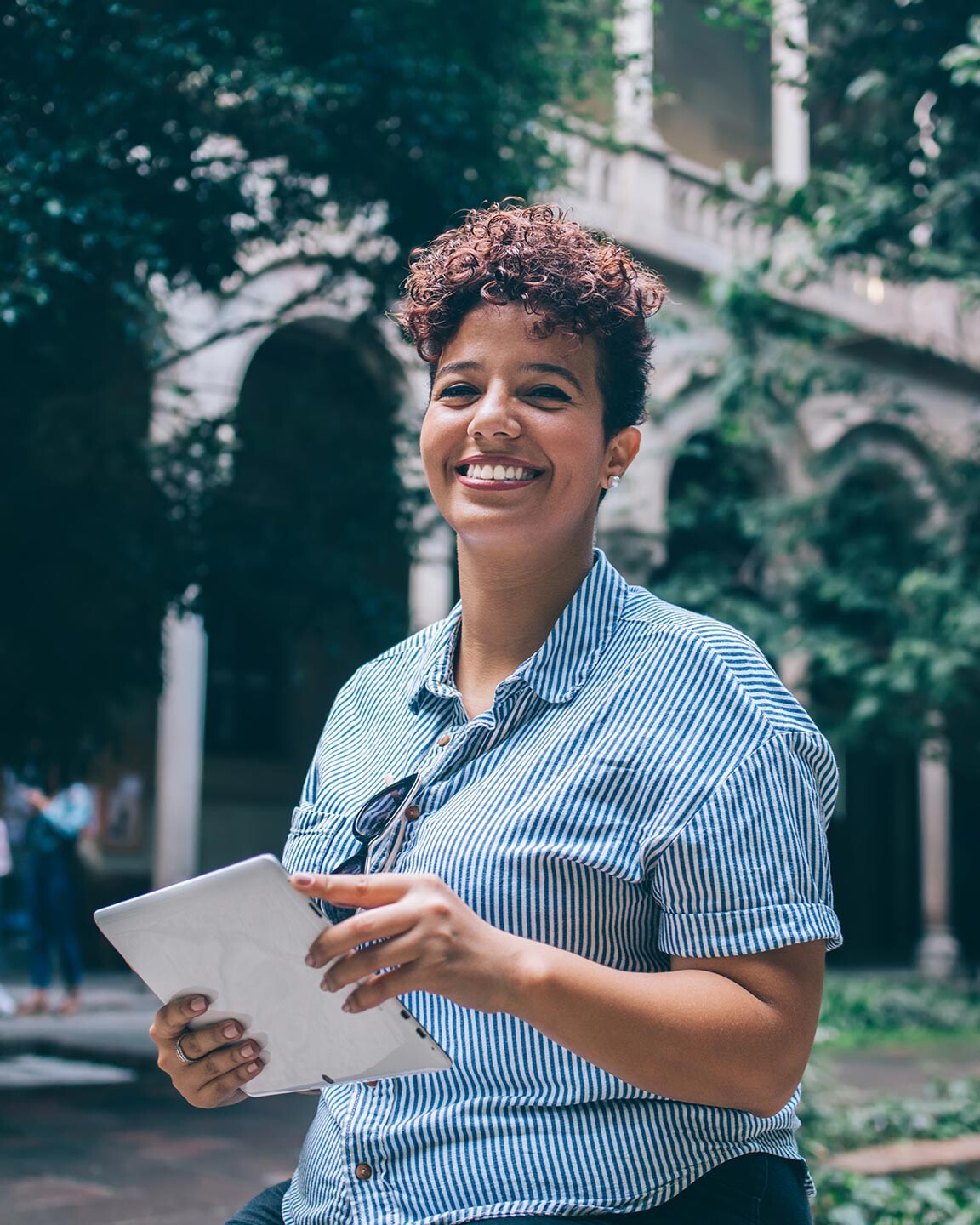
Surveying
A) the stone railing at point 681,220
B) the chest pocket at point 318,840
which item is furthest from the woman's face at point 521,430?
the stone railing at point 681,220

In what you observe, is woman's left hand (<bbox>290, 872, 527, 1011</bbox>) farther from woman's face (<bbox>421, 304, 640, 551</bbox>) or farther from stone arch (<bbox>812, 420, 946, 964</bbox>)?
stone arch (<bbox>812, 420, 946, 964</bbox>)

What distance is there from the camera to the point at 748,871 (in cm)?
147

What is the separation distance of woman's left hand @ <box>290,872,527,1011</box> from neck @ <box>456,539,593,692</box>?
543mm

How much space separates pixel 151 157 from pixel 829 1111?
5.06 meters

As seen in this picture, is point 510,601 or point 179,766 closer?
point 510,601

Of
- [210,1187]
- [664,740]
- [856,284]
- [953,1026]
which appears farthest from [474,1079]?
[856,284]

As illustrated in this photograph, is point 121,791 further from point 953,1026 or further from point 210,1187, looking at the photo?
point 210,1187

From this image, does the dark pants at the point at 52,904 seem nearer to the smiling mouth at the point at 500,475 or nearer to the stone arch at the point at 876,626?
the stone arch at the point at 876,626

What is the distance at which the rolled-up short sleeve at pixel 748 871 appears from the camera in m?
1.47

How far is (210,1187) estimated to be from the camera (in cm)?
545

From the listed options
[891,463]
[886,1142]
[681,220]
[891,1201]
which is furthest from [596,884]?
[681,220]

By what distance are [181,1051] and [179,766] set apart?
37.3 ft

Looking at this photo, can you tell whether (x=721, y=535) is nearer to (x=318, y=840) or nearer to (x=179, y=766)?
(x=179, y=766)

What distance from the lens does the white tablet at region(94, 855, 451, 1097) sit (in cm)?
136
